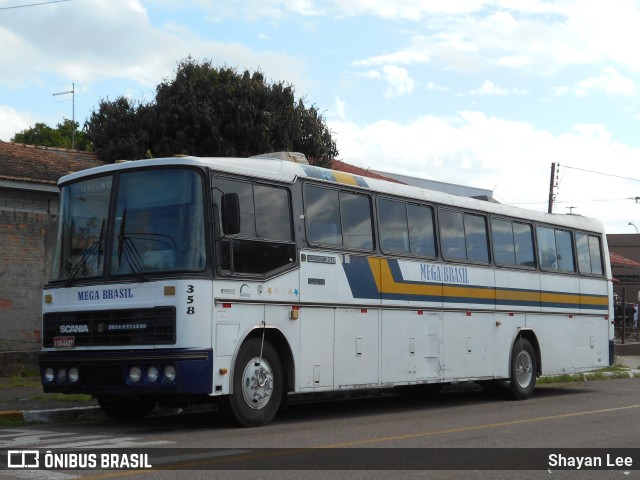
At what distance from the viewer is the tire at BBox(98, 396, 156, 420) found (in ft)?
42.2

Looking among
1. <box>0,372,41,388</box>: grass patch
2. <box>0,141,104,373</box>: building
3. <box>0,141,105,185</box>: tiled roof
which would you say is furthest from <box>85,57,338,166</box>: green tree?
<box>0,372,41,388</box>: grass patch

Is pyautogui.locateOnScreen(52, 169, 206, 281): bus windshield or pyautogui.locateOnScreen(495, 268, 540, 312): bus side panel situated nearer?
pyautogui.locateOnScreen(52, 169, 206, 281): bus windshield

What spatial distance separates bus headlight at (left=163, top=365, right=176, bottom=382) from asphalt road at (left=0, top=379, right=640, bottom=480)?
0.64 m

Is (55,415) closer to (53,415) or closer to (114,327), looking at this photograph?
(53,415)

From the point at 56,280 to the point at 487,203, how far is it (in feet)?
26.3

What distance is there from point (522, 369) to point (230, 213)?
8077 mm

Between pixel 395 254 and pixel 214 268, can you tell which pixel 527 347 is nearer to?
pixel 395 254

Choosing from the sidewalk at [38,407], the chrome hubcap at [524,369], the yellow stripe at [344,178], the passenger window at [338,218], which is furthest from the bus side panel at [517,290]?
the sidewalk at [38,407]

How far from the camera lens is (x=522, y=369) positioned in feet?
57.1

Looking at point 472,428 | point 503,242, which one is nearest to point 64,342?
point 472,428

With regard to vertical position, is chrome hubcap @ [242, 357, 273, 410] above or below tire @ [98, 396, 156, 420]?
above

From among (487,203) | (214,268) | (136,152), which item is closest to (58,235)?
(214,268)

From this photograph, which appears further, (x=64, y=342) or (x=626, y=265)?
(x=626, y=265)

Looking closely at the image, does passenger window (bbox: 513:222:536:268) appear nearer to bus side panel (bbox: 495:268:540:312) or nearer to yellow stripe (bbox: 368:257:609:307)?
bus side panel (bbox: 495:268:540:312)
